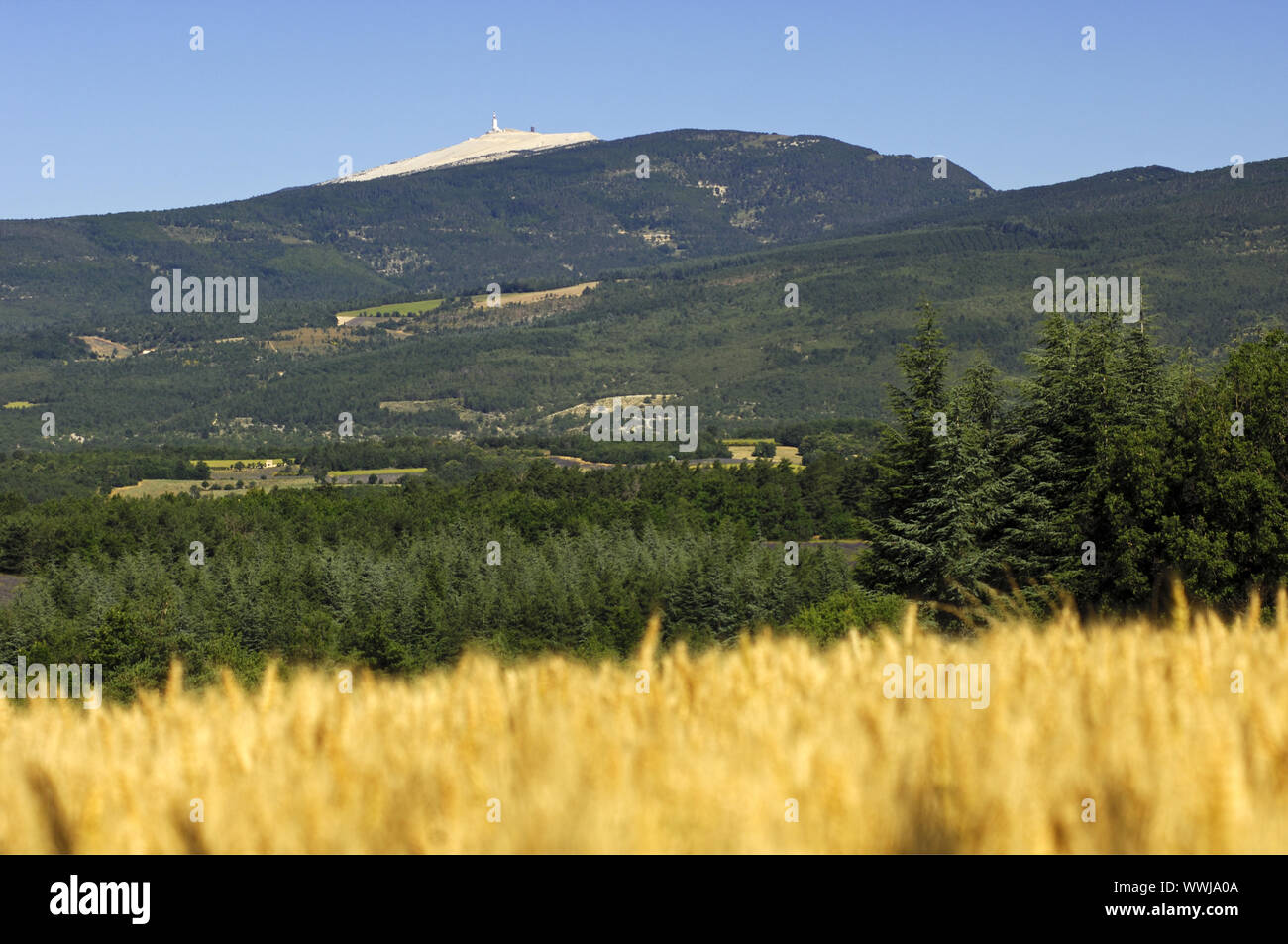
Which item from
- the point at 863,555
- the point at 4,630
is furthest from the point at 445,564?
the point at 863,555

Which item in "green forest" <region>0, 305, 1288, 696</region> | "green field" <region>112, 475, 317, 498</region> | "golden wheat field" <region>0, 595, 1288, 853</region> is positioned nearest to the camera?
"golden wheat field" <region>0, 595, 1288, 853</region>

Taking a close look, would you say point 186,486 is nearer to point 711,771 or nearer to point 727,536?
point 727,536

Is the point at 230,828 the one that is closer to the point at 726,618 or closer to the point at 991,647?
the point at 991,647

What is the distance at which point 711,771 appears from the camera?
394cm

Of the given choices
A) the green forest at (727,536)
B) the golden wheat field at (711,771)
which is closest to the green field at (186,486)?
the green forest at (727,536)

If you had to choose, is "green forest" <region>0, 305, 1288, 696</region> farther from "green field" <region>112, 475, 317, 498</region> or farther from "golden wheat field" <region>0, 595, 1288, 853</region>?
"green field" <region>112, 475, 317, 498</region>

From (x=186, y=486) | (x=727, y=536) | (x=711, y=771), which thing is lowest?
(x=727, y=536)

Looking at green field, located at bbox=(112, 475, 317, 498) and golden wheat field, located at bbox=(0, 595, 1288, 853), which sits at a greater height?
golden wheat field, located at bbox=(0, 595, 1288, 853)

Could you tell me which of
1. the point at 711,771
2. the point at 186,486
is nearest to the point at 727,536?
the point at 186,486

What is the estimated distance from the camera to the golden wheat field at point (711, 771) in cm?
362

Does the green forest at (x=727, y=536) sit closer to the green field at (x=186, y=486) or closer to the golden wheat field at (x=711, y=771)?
the golden wheat field at (x=711, y=771)

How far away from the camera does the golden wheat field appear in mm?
3617

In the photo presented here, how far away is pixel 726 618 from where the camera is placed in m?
87.3

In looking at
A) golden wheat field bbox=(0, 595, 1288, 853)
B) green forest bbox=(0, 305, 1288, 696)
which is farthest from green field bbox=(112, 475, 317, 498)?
golden wheat field bbox=(0, 595, 1288, 853)
